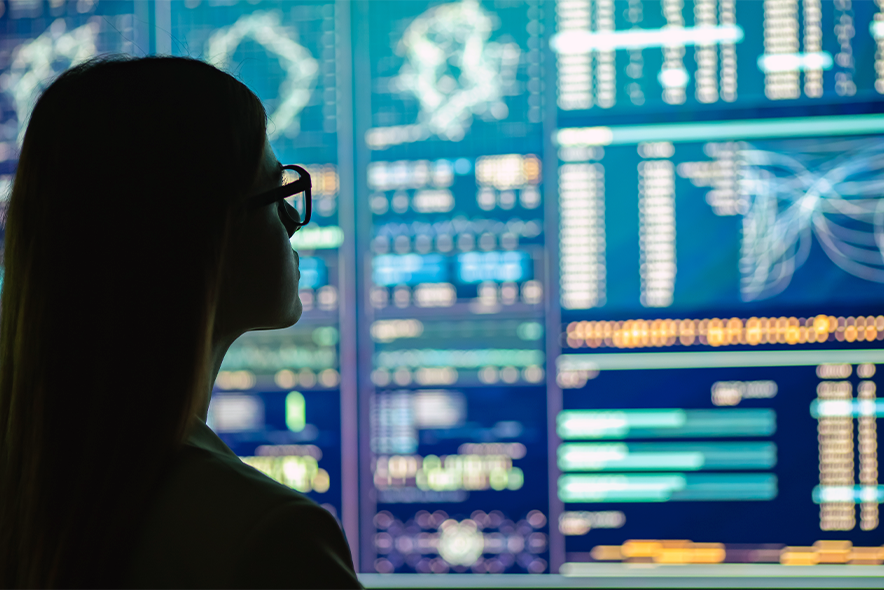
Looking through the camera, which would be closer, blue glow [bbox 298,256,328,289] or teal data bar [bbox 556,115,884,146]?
teal data bar [bbox 556,115,884,146]

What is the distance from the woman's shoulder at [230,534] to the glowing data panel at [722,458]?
1018 mm

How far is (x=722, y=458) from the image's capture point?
4.46 ft

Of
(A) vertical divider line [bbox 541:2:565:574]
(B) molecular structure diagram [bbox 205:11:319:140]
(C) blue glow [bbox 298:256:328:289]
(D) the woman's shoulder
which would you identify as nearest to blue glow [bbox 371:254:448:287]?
(C) blue glow [bbox 298:256:328:289]

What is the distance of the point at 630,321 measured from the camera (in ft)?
4.58

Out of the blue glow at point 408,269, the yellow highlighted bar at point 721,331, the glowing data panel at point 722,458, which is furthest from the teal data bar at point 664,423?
the blue glow at point 408,269

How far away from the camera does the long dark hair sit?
0.48 meters

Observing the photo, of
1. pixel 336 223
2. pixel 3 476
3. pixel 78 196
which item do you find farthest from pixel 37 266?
pixel 336 223

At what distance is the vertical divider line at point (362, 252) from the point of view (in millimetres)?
1461

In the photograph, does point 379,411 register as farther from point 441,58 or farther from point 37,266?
point 37,266

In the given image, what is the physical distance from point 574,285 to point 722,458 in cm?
47

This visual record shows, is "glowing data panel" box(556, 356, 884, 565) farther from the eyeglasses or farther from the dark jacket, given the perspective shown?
the dark jacket

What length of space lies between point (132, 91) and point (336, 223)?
96cm

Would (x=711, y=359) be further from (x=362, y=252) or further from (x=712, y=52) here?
(x=362, y=252)

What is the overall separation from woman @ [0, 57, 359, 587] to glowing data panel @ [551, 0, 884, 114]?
1043mm
